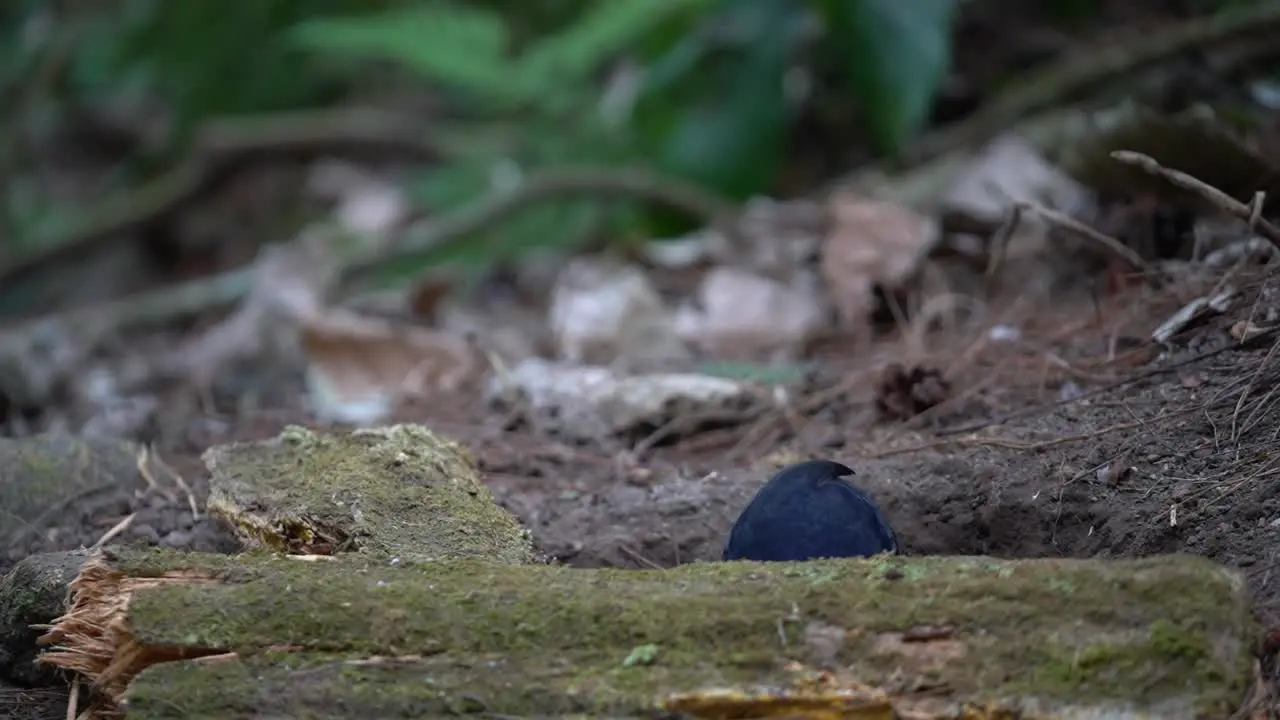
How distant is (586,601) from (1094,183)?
5.58 feet

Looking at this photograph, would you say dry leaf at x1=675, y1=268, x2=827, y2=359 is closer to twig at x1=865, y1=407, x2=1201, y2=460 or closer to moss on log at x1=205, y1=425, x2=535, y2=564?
twig at x1=865, y1=407, x2=1201, y2=460

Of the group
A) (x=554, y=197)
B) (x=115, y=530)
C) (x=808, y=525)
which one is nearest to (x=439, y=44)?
(x=554, y=197)

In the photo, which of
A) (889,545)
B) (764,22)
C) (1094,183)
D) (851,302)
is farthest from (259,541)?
(764,22)

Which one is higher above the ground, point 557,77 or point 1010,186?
point 557,77

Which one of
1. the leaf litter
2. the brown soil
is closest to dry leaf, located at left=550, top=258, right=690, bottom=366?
the leaf litter

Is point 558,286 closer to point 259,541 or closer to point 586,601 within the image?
point 259,541

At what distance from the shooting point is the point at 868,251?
283 centimetres

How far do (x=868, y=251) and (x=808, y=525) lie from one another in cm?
153

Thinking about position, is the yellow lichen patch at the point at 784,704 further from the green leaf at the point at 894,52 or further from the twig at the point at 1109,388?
the green leaf at the point at 894,52

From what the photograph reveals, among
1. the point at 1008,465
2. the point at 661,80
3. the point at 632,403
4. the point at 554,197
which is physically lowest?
the point at 1008,465

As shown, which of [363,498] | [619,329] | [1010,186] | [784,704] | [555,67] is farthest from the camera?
[555,67]

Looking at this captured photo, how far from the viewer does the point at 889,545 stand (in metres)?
1.40

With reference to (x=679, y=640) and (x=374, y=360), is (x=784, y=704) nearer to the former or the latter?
(x=679, y=640)

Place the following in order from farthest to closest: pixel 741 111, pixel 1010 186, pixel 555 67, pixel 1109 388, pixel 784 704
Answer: pixel 555 67
pixel 741 111
pixel 1010 186
pixel 1109 388
pixel 784 704
